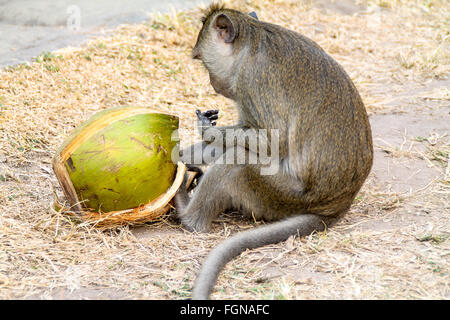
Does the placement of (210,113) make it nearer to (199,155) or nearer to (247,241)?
(199,155)

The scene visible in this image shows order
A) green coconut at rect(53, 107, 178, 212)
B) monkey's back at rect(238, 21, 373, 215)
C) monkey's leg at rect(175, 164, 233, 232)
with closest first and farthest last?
green coconut at rect(53, 107, 178, 212)
monkey's back at rect(238, 21, 373, 215)
monkey's leg at rect(175, 164, 233, 232)

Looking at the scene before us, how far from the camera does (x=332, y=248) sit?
12.0 feet

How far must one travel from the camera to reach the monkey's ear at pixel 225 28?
3996mm

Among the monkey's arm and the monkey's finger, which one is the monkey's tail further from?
the monkey's finger

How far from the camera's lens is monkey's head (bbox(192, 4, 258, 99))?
13.2 feet

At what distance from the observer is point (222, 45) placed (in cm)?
412

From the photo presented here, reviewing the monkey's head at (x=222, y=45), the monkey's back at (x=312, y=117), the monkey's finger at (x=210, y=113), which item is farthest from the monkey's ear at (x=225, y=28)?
the monkey's finger at (x=210, y=113)

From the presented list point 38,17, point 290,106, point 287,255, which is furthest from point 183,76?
point 287,255

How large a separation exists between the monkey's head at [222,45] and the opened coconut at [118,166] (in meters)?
0.64

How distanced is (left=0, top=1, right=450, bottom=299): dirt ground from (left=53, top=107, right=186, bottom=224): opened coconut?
0.21 m

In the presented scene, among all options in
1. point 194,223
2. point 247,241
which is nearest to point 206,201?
point 194,223

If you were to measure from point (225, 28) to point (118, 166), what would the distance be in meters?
1.42

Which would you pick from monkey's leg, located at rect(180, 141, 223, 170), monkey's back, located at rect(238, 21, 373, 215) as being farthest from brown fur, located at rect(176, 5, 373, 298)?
monkey's leg, located at rect(180, 141, 223, 170)
